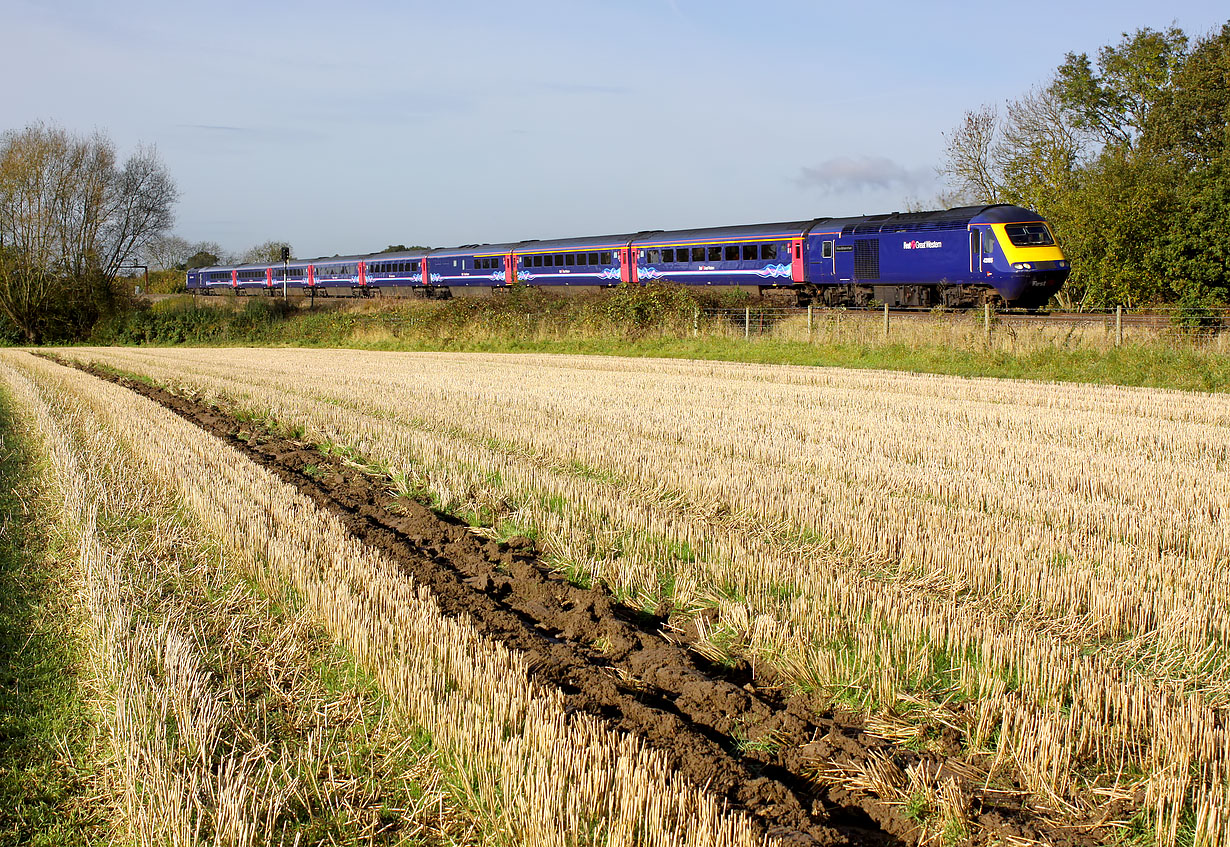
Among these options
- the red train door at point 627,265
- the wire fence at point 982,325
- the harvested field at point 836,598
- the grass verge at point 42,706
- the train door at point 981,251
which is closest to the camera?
the grass verge at point 42,706

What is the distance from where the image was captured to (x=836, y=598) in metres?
5.26

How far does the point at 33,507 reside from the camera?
7633 millimetres

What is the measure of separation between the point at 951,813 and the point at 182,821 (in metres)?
2.53

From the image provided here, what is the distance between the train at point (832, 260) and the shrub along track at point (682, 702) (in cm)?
2440

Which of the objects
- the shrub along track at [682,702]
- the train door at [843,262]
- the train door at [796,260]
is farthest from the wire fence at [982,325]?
the shrub along track at [682,702]

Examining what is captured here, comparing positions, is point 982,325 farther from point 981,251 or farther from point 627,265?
point 627,265

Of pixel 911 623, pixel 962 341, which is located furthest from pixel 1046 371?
pixel 911 623

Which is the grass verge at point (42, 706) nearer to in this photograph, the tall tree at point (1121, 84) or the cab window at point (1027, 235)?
the cab window at point (1027, 235)

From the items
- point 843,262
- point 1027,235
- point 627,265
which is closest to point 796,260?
point 843,262

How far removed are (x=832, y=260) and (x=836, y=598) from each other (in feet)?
91.4

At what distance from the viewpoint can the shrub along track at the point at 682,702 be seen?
335 centimetres

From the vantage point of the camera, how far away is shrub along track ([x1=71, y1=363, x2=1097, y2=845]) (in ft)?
11.0

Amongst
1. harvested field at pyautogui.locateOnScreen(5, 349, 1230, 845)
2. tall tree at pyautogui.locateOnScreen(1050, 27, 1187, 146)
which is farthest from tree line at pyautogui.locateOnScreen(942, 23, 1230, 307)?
harvested field at pyautogui.locateOnScreen(5, 349, 1230, 845)

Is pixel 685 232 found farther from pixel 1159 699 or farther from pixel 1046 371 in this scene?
pixel 1159 699
